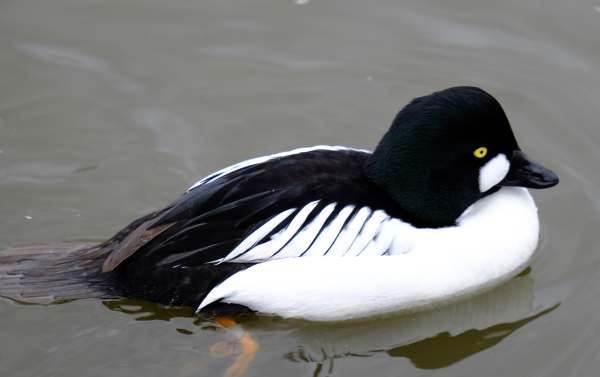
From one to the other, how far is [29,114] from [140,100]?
87cm

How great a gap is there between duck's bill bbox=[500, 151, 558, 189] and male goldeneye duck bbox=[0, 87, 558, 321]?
3cm

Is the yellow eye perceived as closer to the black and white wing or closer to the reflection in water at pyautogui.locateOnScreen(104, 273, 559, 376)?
the black and white wing

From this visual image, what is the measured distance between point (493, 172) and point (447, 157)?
39 cm

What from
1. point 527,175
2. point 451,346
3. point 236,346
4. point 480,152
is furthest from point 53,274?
point 527,175

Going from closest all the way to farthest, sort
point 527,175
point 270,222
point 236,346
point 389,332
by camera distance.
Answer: point 270,222, point 236,346, point 389,332, point 527,175

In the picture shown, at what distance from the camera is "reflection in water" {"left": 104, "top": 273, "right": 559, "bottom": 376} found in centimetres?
642

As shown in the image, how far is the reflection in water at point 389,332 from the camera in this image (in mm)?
6418

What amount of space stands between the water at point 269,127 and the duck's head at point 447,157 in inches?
27.4

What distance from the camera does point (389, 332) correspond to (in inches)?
257

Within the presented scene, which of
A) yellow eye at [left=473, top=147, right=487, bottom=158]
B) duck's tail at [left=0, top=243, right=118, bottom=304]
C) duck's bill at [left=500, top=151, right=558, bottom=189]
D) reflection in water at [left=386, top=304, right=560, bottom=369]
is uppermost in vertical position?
yellow eye at [left=473, top=147, right=487, bottom=158]

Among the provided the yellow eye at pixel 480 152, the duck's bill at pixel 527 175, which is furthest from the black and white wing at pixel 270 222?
the duck's bill at pixel 527 175

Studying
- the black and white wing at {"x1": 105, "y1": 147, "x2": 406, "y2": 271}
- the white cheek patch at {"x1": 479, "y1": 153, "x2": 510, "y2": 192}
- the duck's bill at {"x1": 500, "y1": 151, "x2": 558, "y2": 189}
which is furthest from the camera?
the duck's bill at {"x1": 500, "y1": 151, "x2": 558, "y2": 189}

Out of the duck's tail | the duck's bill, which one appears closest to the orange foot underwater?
the duck's tail

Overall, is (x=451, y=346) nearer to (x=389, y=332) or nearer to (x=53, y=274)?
(x=389, y=332)
